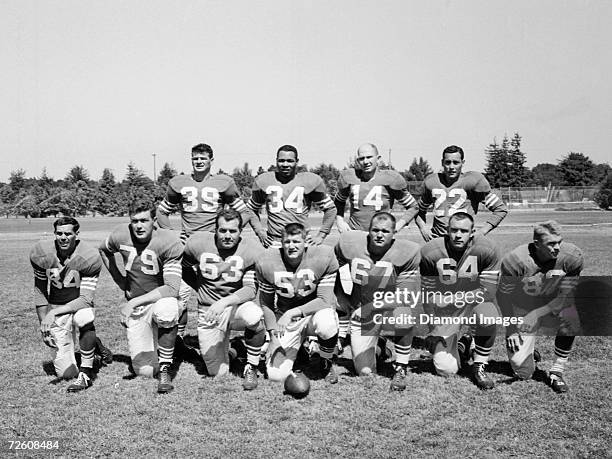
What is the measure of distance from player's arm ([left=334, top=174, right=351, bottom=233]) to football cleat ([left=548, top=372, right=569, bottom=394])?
274 centimetres

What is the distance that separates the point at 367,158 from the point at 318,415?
10.6 feet

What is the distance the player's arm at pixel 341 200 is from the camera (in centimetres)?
671

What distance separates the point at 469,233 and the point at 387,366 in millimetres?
1669

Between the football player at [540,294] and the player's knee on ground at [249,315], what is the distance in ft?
8.01

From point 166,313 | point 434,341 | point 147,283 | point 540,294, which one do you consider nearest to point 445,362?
point 434,341

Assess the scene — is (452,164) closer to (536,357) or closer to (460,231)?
(460,231)

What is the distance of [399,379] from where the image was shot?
197 inches

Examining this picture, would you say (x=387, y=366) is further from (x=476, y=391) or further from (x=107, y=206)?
(x=107, y=206)

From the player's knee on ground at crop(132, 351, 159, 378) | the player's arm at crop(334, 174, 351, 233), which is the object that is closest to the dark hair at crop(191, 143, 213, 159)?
the player's arm at crop(334, 174, 351, 233)

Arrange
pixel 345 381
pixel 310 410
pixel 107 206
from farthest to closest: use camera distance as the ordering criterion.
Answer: pixel 107 206, pixel 345 381, pixel 310 410

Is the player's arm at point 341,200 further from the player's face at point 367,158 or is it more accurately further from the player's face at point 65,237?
the player's face at point 65,237

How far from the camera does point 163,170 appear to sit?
76125 millimetres

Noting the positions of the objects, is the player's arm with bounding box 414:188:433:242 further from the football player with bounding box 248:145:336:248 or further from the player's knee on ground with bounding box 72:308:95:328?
the player's knee on ground with bounding box 72:308:95:328

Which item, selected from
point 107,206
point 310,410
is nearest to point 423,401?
point 310,410
